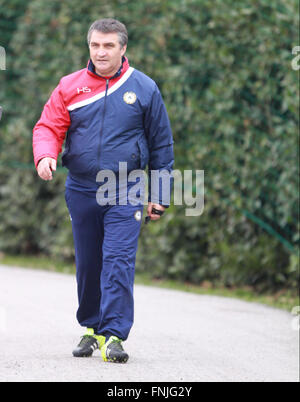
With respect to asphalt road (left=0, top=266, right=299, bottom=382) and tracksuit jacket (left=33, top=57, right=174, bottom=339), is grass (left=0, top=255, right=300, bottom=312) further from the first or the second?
tracksuit jacket (left=33, top=57, right=174, bottom=339)

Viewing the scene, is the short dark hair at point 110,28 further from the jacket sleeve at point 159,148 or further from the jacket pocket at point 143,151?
the jacket pocket at point 143,151

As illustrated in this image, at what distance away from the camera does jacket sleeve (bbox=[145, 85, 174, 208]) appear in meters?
5.24

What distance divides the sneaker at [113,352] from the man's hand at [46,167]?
0.96m

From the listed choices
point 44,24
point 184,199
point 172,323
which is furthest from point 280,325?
point 44,24

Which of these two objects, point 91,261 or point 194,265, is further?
point 194,265

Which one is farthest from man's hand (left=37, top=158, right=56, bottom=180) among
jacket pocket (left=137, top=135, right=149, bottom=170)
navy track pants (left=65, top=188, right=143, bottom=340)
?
jacket pocket (left=137, top=135, right=149, bottom=170)

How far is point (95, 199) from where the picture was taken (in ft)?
17.2

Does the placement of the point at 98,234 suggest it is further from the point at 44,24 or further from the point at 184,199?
the point at 44,24

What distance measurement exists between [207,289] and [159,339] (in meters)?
2.83

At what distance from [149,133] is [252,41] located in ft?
10.8

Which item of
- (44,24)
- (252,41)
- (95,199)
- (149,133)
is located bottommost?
(95,199)

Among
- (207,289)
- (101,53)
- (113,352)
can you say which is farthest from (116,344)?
(207,289)

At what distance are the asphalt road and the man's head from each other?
5.30 ft
